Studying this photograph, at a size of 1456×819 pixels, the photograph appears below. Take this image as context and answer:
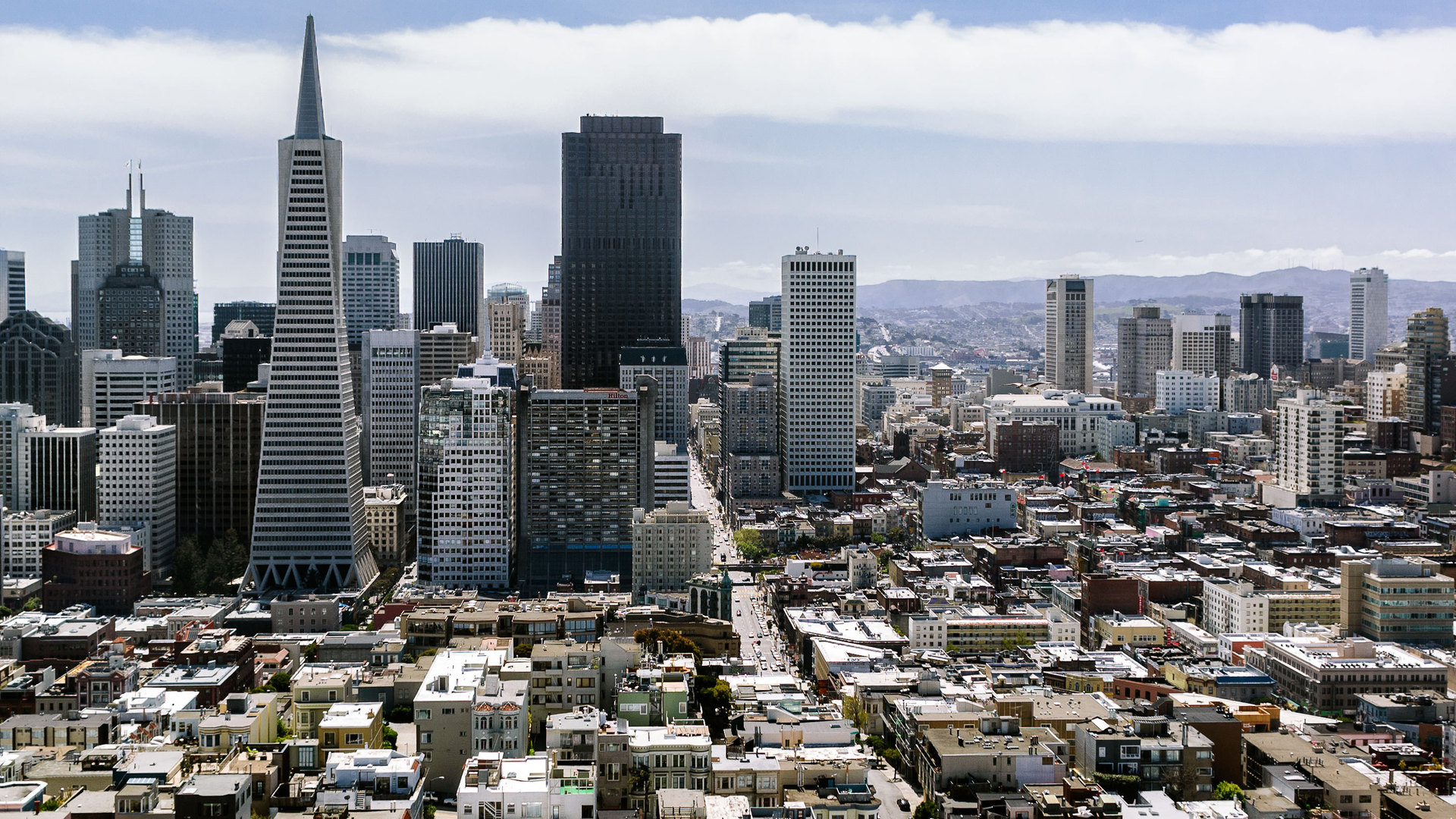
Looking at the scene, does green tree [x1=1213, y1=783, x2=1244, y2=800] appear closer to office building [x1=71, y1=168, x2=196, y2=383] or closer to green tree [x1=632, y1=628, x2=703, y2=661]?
green tree [x1=632, y1=628, x2=703, y2=661]

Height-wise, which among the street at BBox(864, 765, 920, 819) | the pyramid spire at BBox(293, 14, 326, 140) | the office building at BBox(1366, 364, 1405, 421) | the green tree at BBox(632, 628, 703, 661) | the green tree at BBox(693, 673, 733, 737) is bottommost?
the street at BBox(864, 765, 920, 819)

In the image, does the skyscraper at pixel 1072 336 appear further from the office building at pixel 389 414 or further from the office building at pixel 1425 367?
the office building at pixel 389 414

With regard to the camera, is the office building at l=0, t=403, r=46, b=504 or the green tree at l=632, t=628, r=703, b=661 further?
the office building at l=0, t=403, r=46, b=504

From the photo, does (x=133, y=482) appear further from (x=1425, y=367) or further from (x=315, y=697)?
(x=1425, y=367)

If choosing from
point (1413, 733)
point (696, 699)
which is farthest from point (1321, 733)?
point (696, 699)

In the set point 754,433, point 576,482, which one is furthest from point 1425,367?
point 576,482

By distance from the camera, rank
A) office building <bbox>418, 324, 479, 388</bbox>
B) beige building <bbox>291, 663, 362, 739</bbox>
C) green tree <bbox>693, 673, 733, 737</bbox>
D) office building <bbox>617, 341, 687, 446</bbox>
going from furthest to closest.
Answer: office building <bbox>617, 341, 687, 446</bbox> < office building <bbox>418, 324, 479, 388</bbox> < green tree <bbox>693, 673, 733, 737</bbox> < beige building <bbox>291, 663, 362, 739</bbox>

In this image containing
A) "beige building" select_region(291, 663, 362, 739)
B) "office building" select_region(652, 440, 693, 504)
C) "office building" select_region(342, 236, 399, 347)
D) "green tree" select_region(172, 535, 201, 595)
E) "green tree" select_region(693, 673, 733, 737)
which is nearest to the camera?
"beige building" select_region(291, 663, 362, 739)

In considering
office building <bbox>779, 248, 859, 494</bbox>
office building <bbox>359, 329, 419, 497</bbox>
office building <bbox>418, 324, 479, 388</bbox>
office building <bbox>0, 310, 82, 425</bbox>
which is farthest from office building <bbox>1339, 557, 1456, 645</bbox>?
office building <bbox>0, 310, 82, 425</bbox>
